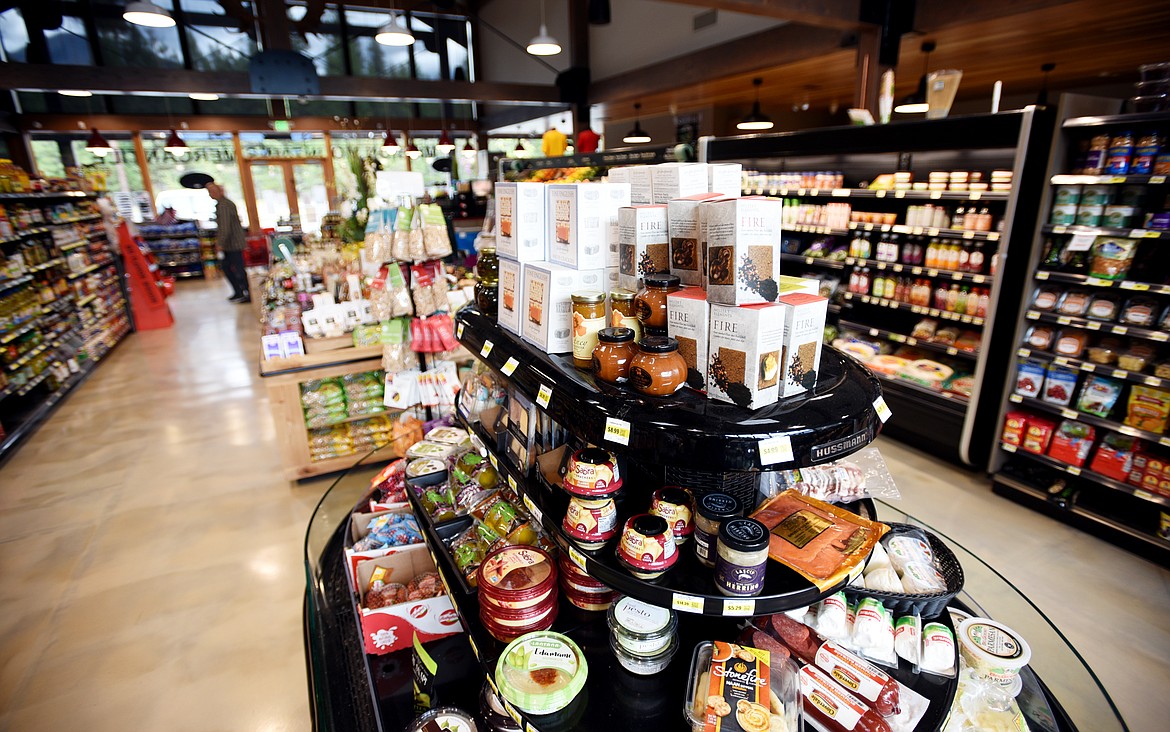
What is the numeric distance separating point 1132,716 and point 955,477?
1.94 meters

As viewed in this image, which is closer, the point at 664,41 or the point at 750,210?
the point at 750,210

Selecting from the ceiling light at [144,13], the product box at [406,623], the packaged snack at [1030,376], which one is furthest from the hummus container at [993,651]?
the ceiling light at [144,13]

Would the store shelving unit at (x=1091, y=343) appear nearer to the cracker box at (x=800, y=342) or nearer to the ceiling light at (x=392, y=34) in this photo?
the cracker box at (x=800, y=342)

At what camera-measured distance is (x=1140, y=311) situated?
323 cm

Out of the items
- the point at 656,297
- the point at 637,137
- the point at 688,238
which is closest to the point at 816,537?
the point at 656,297

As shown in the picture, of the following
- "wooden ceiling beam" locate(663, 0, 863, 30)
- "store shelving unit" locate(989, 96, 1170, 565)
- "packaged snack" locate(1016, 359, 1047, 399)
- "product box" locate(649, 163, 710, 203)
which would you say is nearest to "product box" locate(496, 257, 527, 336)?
"product box" locate(649, 163, 710, 203)

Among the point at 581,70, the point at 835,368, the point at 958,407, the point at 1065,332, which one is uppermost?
the point at 581,70

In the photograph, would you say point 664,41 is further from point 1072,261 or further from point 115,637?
point 115,637

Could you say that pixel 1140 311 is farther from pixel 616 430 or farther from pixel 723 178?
pixel 616 430

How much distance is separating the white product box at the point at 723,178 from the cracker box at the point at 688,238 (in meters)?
0.25

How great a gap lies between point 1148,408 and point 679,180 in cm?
336

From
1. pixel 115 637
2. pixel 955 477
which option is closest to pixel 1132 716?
pixel 955 477

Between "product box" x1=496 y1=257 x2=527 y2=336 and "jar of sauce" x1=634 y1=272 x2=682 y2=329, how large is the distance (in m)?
0.52

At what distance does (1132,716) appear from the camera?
2.27 meters
